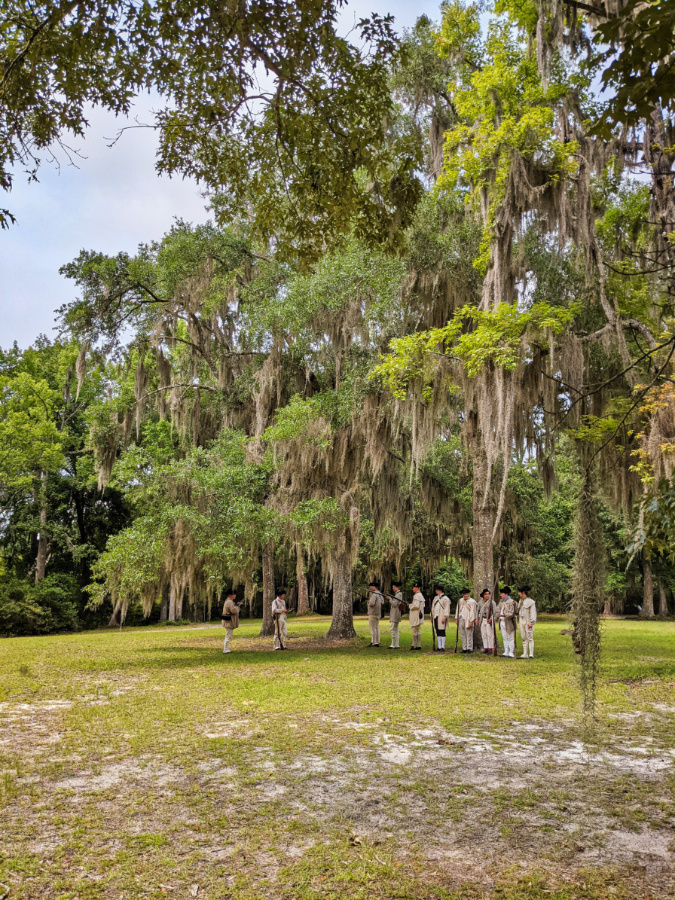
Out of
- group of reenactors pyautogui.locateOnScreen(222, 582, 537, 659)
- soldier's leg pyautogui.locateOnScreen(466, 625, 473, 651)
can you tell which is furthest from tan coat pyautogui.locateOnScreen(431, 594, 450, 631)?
soldier's leg pyautogui.locateOnScreen(466, 625, 473, 651)

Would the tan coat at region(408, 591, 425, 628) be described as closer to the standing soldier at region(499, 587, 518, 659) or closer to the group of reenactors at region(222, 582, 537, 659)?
the group of reenactors at region(222, 582, 537, 659)

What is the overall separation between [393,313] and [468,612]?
6922 mm

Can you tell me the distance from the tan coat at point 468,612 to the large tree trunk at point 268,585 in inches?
197

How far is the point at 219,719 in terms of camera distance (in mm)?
6582

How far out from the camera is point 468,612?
13.7 metres

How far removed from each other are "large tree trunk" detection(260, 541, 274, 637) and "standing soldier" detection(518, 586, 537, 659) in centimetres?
634

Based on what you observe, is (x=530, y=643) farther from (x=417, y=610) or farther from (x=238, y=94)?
(x=238, y=94)

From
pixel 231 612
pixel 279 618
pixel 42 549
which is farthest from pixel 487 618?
pixel 42 549

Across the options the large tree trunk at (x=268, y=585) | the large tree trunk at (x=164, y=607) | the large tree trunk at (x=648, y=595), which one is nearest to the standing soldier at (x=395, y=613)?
the large tree trunk at (x=268, y=585)

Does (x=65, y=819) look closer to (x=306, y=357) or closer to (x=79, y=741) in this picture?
(x=79, y=741)

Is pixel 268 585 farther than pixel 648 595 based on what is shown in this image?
No

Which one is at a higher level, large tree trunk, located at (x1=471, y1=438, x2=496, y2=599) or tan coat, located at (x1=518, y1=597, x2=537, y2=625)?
large tree trunk, located at (x1=471, y1=438, x2=496, y2=599)

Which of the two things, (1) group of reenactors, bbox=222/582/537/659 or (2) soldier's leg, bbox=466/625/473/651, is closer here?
(1) group of reenactors, bbox=222/582/537/659

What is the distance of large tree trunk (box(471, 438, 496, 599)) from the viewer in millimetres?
13805
